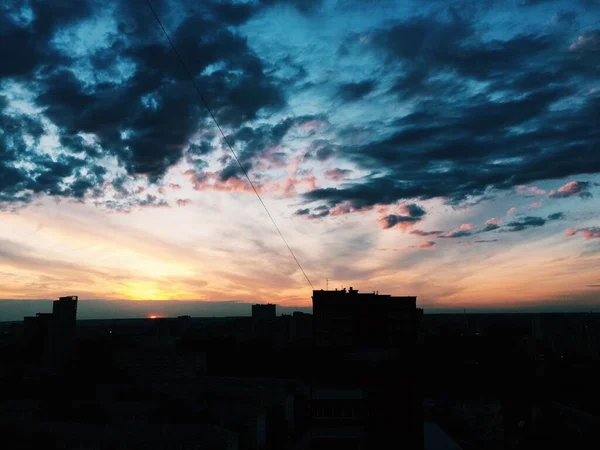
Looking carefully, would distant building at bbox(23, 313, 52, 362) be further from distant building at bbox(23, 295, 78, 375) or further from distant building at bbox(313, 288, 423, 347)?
distant building at bbox(313, 288, 423, 347)

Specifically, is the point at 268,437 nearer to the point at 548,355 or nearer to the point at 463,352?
the point at 463,352

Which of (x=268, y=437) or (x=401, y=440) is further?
(x=268, y=437)

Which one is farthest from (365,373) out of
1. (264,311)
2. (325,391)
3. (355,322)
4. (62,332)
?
(264,311)

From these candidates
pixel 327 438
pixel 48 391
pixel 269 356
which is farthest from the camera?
pixel 269 356

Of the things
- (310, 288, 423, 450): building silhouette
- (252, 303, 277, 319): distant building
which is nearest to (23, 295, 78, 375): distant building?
(310, 288, 423, 450): building silhouette

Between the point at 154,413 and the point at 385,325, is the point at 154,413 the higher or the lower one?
the lower one

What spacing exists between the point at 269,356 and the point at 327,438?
184 feet

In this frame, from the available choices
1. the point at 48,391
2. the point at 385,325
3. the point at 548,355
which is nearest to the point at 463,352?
the point at 548,355

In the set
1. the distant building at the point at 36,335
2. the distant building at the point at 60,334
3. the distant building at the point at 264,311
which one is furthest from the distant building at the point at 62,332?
the distant building at the point at 264,311

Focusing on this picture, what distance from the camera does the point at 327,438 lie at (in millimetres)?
29516

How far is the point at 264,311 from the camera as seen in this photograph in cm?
17150

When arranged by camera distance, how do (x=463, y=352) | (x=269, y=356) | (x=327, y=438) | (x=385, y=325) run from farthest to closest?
(x=269, y=356)
(x=463, y=352)
(x=385, y=325)
(x=327, y=438)

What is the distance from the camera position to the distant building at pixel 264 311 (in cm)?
17050

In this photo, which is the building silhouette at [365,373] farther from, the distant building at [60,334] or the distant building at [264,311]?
the distant building at [264,311]
